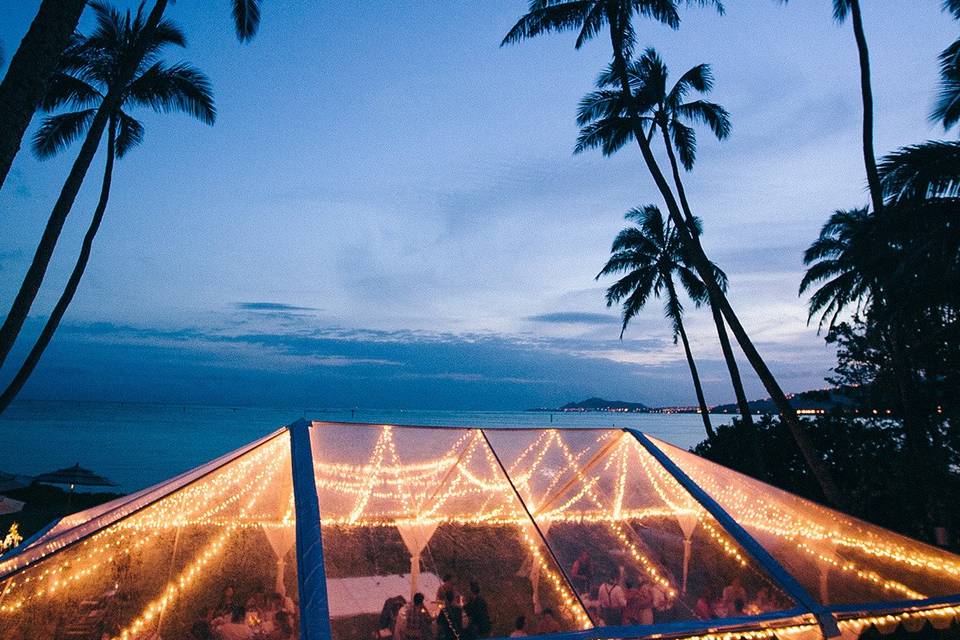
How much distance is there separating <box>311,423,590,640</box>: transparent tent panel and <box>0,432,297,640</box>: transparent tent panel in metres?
0.57

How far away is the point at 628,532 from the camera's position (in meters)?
4.96

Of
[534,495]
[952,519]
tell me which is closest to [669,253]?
[952,519]

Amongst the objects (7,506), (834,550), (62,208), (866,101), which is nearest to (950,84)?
(866,101)

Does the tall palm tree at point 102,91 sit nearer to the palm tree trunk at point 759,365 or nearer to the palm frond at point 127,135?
the palm frond at point 127,135

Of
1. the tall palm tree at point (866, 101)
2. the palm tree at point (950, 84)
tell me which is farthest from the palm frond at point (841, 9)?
the palm tree at point (950, 84)

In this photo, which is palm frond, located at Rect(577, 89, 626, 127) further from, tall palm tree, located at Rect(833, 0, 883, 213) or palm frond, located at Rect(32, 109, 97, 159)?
palm frond, located at Rect(32, 109, 97, 159)

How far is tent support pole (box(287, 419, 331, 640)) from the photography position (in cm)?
273

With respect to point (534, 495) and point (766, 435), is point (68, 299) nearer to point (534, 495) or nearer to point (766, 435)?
point (534, 495)

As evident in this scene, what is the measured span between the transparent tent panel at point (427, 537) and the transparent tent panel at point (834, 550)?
6.27 ft

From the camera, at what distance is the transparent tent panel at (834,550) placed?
4086mm

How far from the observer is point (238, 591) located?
3.50 m

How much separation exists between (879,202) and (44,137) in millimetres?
16080

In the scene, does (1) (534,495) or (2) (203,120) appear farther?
(2) (203,120)

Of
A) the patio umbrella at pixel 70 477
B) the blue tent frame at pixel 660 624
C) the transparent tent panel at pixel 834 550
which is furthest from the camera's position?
the patio umbrella at pixel 70 477
